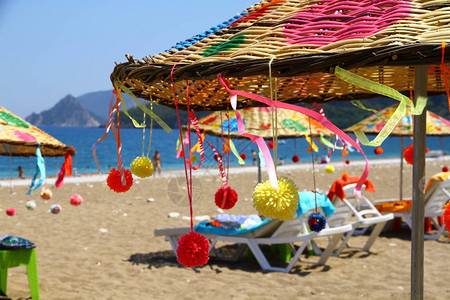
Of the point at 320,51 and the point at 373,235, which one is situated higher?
the point at 320,51

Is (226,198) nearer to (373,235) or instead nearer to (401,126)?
(373,235)

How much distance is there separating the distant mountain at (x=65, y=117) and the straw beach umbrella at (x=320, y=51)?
7254 inches

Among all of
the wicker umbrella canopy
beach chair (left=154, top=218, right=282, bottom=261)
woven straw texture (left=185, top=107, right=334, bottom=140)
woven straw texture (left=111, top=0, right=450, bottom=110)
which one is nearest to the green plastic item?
the wicker umbrella canopy

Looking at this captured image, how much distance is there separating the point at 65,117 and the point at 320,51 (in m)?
199

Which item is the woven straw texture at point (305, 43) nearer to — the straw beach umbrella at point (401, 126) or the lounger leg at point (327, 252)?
the lounger leg at point (327, 252)

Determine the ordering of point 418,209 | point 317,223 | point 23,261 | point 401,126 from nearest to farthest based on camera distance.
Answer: point 418,209, point 317,223, point 23,261, point 401,126

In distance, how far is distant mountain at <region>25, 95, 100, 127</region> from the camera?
183 meters

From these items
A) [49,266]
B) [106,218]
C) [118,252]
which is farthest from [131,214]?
[49,266]

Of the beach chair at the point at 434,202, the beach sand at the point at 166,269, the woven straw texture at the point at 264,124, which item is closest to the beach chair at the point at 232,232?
the beach sand at the point at 166,269

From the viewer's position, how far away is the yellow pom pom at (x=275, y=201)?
1218 millimetres

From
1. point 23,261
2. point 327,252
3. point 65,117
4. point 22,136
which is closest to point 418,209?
point 22,136

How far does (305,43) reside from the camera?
128 cm

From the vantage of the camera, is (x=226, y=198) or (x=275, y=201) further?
(x=226, y=198)

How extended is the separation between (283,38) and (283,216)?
52 centimetres
